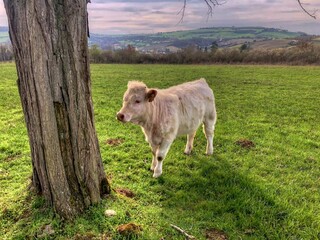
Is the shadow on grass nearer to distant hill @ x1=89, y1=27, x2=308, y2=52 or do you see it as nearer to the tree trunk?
the tree trunk

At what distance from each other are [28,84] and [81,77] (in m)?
0.74

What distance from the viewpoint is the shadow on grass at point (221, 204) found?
16.8ft

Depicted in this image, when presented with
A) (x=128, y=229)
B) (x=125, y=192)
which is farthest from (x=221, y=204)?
(x=128, y=229)

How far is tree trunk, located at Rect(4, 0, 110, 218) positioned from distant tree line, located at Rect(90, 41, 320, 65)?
158 feet

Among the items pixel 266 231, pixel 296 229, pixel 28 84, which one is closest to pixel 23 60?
pixel 28 84

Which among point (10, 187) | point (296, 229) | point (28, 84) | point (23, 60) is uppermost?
point (23, 60)

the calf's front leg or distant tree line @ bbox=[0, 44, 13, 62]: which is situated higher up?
distant tree line @ bbox=[0, 44, 13, 62]

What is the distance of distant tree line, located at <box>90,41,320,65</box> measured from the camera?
154 feet

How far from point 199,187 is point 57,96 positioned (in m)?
3.88

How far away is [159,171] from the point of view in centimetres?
701

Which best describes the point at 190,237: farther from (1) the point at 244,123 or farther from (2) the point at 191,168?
(1) the point at 244,123

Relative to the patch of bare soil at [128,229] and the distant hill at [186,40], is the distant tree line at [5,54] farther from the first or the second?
the patch of bare soil at [128,229]

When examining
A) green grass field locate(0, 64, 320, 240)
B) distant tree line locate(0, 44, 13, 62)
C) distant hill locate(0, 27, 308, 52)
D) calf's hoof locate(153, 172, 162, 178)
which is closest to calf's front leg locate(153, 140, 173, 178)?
calf's hoof locate(153, 172, 162, 178)

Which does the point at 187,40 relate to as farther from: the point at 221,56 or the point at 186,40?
the point at 221,56
